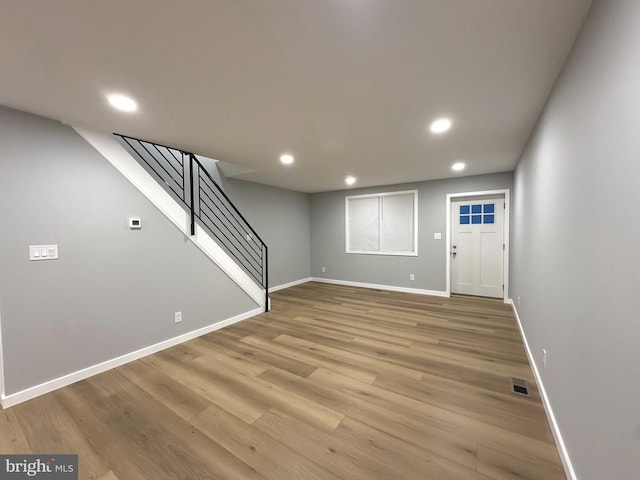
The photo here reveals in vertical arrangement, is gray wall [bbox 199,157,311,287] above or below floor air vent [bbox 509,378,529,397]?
above

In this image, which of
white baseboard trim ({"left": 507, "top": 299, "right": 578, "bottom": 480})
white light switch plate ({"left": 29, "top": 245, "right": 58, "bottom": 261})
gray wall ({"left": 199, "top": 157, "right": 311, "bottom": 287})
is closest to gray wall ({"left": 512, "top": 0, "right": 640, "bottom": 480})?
white baseboard trim ({"left": 507, "top": 299, "right": 578, "bottom": 480})

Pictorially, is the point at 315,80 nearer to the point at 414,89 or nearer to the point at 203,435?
the point at 414,89

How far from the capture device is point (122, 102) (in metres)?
2.00

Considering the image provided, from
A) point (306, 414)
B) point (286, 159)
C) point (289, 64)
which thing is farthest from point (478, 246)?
point (289, 64)

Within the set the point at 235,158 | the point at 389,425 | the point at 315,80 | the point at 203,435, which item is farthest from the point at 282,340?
the point at 315,80

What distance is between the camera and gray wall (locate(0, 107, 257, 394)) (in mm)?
2066

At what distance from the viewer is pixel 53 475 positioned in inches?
58.6

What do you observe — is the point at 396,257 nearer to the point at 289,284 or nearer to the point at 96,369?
the point at 289,284

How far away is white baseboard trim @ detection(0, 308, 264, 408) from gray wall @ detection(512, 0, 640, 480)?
361cm

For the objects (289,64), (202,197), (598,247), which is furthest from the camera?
(202,197)

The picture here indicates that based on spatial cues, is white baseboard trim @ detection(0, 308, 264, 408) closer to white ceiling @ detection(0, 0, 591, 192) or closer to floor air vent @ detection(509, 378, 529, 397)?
white ceiling @ detection(0, 0, 591, 192)

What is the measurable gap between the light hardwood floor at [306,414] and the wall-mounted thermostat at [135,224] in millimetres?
1470

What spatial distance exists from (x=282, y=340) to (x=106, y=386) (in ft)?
5.71

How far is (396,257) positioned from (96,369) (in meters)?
5.14
